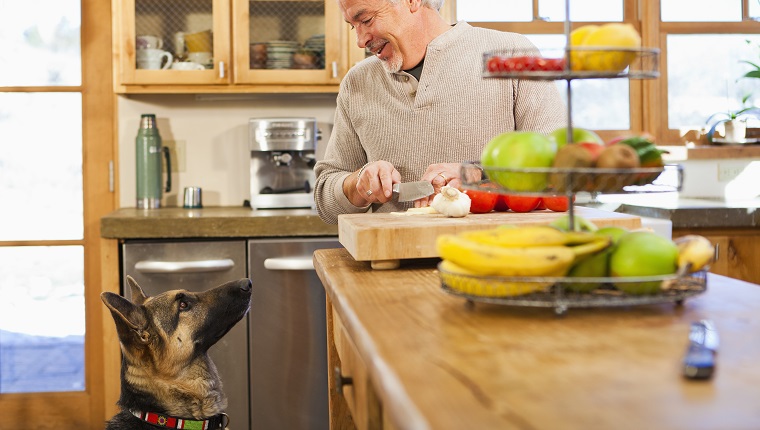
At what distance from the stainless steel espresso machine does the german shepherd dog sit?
117cm

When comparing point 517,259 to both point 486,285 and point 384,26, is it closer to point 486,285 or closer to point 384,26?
point 486,285

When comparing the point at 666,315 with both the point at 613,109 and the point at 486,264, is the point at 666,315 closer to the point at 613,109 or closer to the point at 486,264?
the point at 486,264

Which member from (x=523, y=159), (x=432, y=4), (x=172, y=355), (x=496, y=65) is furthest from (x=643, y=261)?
(x=172, y=355)

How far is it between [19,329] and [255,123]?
1.44 meters

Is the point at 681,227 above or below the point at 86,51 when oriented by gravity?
below

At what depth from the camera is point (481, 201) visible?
1748 mm

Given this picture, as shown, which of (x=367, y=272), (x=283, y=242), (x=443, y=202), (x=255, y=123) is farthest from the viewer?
(x=255, y=123)

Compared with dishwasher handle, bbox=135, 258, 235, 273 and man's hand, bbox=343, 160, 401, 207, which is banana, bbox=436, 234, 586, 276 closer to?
man's hand, bbox=343, 160, 401, 207

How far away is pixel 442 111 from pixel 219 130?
73.6 inches

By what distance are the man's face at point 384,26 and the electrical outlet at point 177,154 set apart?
6.01ft

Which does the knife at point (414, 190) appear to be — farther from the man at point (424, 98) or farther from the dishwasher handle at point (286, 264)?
the dishwasher handle at point (286, 264)

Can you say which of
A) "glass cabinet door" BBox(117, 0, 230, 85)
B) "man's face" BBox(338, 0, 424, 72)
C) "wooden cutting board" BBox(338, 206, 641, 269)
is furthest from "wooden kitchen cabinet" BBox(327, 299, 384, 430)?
"glass cabinet door" BBox(117, 0, 230, 85)

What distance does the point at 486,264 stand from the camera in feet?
3.43

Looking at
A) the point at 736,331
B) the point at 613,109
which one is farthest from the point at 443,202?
the point at 613,109
